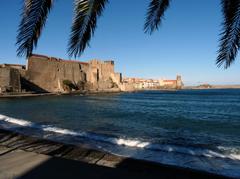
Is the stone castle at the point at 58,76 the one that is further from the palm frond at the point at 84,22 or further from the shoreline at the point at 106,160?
the palm frond at the point at 84,22

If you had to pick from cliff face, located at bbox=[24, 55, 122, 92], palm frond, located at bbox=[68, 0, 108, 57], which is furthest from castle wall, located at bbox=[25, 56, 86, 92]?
palm frond, located at bbox=[68, 0, 108, 57]

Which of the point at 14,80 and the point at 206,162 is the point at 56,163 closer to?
the point at 206,162

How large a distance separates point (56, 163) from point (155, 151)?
2706 millimetres

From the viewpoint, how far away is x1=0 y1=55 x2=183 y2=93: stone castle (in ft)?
163

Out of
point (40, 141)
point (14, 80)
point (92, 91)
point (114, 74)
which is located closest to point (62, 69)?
point (92, 91)

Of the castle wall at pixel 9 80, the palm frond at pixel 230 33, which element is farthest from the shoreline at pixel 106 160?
the castle wall at pixel 9 80

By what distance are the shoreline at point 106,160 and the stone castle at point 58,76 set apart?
150 ft

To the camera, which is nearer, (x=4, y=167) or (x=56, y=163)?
(x=4, y=167)

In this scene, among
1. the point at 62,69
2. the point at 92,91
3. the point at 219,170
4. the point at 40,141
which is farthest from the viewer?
the point at 92,91

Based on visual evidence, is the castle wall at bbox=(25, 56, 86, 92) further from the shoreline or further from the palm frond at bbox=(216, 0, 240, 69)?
the palm frond at bbox=(216, 0, 240, 69)

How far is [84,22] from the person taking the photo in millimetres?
2342

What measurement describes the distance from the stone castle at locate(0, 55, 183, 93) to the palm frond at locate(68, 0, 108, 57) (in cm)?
4956

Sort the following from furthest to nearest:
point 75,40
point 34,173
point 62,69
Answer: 1. point 62,69
2. point 34,173
3. point 75,40

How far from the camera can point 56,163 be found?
12.5 feet
